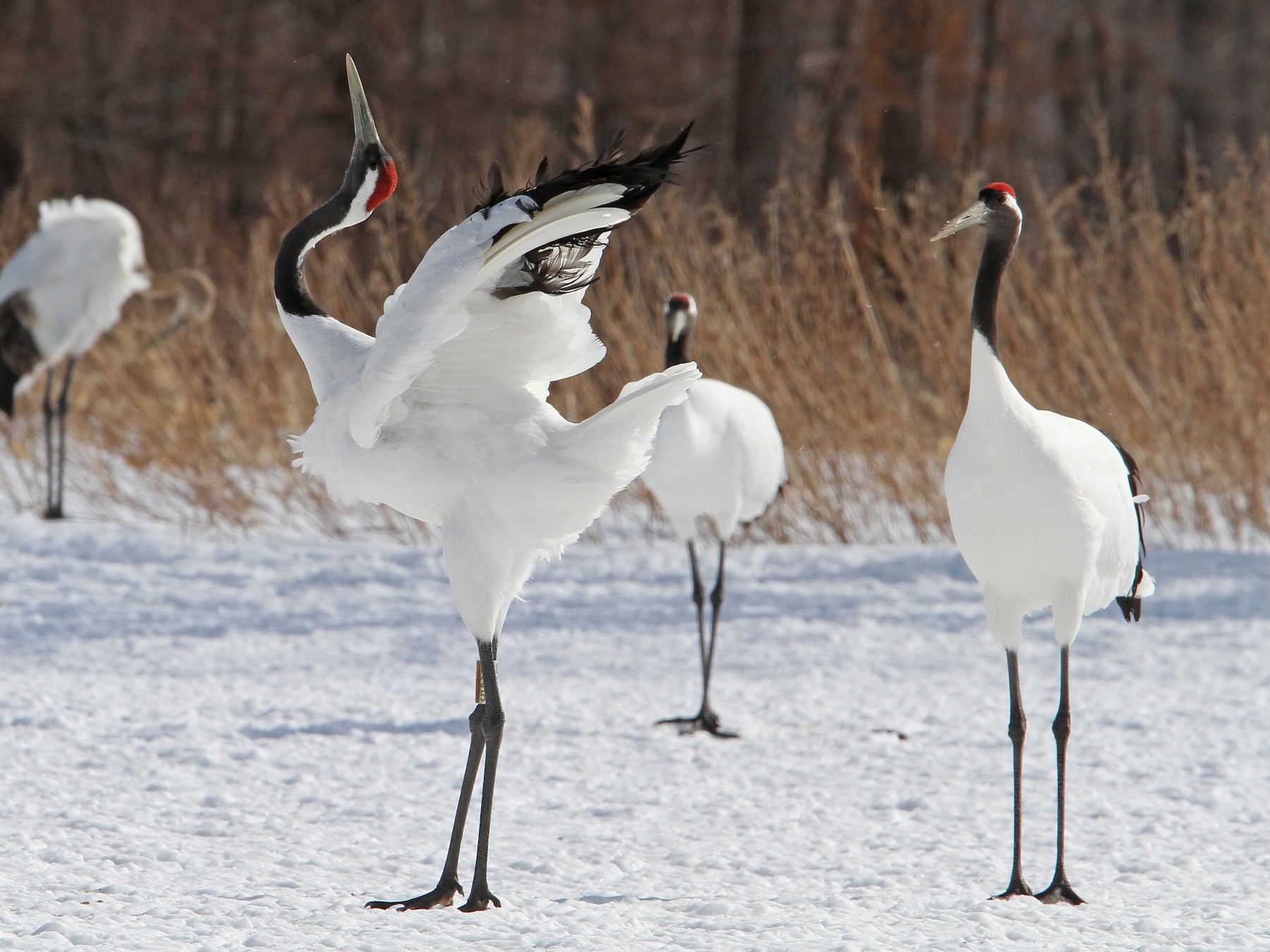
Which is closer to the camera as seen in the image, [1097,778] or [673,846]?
[673,846]

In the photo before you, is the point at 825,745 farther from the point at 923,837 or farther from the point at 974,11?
the point at 974,11

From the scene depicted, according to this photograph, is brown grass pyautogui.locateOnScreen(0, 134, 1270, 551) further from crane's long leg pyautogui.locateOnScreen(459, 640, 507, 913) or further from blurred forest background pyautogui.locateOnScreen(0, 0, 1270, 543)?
crane's long leg pyautogui.locateOnScreen(459, 640, 507, 913)

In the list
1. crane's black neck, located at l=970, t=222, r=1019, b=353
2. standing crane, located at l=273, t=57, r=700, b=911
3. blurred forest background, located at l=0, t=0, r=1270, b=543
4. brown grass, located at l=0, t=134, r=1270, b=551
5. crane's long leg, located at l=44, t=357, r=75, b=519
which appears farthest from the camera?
crane's long leg, located at l=44, t=357, r=75, b=519

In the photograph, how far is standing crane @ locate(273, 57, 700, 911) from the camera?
2938 mm

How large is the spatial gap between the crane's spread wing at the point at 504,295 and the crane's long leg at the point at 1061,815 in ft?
4.68

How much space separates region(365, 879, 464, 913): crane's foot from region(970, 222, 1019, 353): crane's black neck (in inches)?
65.9

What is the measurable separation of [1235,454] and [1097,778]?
364cm

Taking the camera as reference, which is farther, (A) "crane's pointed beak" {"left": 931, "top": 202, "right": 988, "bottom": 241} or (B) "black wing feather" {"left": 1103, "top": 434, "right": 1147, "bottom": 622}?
(B) "black wing feather" {"left": 1103, "top": 434, "right": 1147, "bottom": 622}

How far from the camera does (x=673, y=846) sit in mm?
3650

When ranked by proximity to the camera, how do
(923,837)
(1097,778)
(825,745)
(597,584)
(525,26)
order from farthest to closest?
(525,26)
(597,584)
(825,745)
(1097,778)
(923,837)

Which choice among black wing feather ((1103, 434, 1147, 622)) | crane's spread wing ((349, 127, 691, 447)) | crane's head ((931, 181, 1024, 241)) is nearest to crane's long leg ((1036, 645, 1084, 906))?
black wing feather ((1103, 434, 1147, 622))

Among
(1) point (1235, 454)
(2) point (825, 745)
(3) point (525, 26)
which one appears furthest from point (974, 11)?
(2) point (825, 745)

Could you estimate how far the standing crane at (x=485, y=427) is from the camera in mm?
2938

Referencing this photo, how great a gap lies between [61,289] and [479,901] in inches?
247
